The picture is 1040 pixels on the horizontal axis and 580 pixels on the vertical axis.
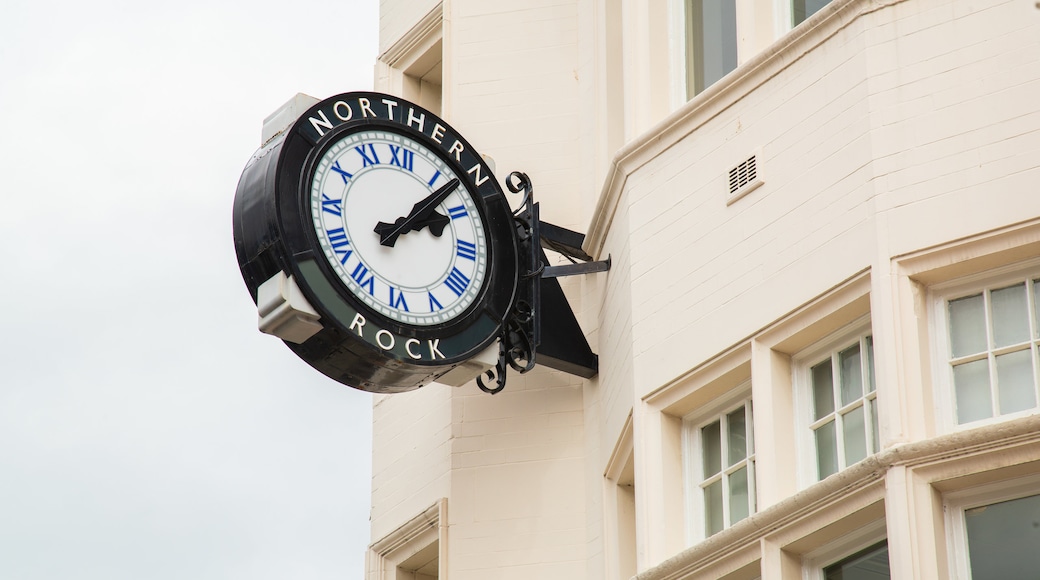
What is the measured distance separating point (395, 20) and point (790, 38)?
5878mm

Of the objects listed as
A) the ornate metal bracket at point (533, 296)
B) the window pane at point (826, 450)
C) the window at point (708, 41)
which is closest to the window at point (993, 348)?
the window pane at point (826, 450)

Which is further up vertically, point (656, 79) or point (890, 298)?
point (656, 79)

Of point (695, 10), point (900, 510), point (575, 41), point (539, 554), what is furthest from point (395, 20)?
point (900, 510)

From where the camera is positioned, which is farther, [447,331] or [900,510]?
[447,331]

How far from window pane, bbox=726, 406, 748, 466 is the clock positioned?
1.79 meters

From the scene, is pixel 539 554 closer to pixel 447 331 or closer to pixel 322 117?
pixel 447 331

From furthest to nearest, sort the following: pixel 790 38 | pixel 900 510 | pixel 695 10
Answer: pixel 695 10 → pixel 790 38 → pixel 900 510

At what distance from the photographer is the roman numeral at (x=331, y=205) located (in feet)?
38.0

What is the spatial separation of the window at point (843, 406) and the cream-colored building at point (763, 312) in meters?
0.02

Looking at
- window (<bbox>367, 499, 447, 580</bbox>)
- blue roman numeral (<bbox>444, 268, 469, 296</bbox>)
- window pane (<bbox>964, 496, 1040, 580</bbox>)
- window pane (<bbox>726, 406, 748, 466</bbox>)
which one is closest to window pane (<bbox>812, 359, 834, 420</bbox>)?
window pane (<bbox>726, 406, 748, 466</bbox>)

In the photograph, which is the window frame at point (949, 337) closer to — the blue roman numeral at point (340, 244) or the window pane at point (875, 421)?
the window pane at point (875, 421)

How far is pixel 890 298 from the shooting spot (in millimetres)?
9531

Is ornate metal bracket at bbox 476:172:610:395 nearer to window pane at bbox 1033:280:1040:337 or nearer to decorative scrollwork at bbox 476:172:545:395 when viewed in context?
decorative scrollwork at bbox 476:172:545:395

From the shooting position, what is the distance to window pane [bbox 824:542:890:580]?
941 cm
